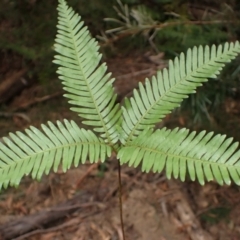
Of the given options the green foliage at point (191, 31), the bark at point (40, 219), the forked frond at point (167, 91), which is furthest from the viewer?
the green foliage at point (191, 31)

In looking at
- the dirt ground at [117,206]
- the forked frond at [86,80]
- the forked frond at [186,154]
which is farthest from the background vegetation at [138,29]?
the forked frond at [186,154]

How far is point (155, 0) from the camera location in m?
3.29

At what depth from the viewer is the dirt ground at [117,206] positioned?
8.57ft

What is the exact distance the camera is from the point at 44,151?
5.39 ft

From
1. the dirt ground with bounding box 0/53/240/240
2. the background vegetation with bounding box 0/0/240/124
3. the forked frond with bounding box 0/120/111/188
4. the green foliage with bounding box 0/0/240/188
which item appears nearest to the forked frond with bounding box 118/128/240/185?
the green foliage with bounding box 0/0/240/188

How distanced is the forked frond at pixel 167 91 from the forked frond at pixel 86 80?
6 cm

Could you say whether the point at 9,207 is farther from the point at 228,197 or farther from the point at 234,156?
the point at 234,156

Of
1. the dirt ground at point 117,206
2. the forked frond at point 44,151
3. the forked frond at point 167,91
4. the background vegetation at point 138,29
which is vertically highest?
the forked frond at point 167,91

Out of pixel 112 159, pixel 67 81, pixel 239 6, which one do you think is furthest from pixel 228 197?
pixel 67 81

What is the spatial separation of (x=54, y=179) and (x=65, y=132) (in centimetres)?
123

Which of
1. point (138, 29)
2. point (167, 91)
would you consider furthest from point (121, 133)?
point (138, 29)

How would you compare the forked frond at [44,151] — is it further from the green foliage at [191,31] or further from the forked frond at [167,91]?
the green foliage at [191,31]

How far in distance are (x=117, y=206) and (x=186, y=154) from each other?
1.28m

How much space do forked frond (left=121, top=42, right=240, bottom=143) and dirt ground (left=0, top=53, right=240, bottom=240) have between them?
1056 millimetres
